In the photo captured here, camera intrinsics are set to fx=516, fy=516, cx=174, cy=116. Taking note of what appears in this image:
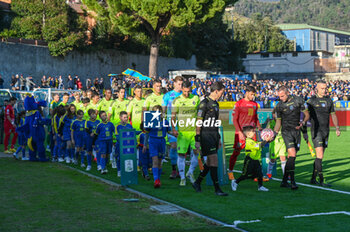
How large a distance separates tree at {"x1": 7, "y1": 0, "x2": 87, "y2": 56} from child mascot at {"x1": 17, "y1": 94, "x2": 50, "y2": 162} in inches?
1026

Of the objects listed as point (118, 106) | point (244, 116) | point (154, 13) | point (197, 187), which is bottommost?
point (197, 187)

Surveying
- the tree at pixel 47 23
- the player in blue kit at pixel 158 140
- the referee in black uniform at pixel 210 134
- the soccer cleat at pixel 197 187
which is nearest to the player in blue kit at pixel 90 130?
the player in blue kit at pixel 158 140

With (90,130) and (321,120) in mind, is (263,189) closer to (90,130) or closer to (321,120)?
(321,120)

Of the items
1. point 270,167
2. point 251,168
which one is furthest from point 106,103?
point 251,168

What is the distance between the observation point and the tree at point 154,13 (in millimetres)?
44281

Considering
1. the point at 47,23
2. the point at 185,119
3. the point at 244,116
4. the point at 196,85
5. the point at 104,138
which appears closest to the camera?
the point at 185,119

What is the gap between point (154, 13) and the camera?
44.4 metres

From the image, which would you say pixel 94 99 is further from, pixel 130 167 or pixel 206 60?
pixel 206 60

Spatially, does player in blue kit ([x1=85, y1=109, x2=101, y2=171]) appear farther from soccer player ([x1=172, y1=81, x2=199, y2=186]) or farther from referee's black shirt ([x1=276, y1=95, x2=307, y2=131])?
referee's black shirt ([x1=276, y1=95, x2=307, y2=131])

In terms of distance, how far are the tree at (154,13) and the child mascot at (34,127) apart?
29645 millimetres

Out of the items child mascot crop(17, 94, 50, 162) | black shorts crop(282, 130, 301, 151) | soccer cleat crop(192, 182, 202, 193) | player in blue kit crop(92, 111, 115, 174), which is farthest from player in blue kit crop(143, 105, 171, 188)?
child mascot crop(17, 94, 50, 162)

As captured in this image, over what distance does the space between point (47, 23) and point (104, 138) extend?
30.1 meters

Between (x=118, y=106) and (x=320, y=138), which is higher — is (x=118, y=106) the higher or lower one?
the higher one

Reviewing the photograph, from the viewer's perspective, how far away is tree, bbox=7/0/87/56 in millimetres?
40781
